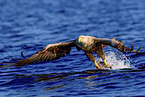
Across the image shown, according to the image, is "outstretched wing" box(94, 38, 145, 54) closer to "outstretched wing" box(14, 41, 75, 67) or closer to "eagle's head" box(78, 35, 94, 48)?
"eagle's head" box(78, 35, 94, 48)

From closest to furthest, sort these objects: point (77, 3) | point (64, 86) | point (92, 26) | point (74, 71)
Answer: point (64, 86), point (74, 71), point (92, 26), point (77, 3)

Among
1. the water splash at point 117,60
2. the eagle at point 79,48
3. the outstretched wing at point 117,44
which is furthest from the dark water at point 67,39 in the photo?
the outstretched wing at point 117,44

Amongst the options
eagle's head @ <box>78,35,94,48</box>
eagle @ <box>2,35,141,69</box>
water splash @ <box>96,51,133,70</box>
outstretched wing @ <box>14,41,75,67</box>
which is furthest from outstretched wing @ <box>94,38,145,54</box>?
water splash @ <box>96,51,133,70</box>

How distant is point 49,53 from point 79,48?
4.53 feet

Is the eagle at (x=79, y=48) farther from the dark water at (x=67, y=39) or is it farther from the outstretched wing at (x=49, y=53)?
the dark water at (x=67, y=39)

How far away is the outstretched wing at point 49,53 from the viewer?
41.5ft

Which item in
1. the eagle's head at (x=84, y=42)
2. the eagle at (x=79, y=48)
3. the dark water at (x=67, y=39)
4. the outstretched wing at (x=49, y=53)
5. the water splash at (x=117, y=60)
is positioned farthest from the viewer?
the water splash at (x=117, y=60)

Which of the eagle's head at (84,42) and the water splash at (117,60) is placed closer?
the eagle's head at (84,42)

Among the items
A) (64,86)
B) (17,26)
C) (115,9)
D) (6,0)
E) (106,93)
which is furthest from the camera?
(6,0)

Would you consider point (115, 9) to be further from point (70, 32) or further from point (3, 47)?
point (3, 47)

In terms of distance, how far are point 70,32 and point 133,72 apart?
956 centimetres

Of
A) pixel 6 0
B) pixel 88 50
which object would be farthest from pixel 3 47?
pixel 6 0

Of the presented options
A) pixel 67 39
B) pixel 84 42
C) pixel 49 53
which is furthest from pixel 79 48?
pixel 67 39

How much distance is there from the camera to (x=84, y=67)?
13.9m
